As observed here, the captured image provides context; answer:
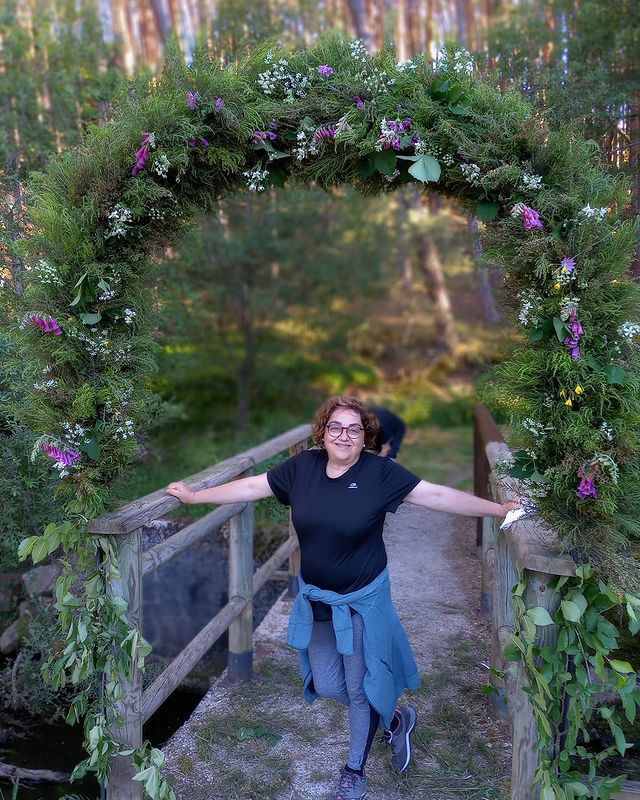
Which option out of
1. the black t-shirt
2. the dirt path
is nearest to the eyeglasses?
the black t-shirt

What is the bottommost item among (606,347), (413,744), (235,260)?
(235,260)

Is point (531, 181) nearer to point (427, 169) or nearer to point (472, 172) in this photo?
point (472, 172)

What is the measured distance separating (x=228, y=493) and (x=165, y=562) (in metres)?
0.46

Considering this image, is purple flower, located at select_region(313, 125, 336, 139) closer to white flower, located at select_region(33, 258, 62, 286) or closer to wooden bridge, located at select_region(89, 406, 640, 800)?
white flower, located at select_region(33, 258, 62, 286)

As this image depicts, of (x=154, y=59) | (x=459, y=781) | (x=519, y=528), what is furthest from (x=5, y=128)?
(x=154, y=59)

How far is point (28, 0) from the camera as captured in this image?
8859 millimetres

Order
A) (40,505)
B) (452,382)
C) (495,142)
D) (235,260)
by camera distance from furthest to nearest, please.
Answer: (452,382) → (235,260) → (40,505) → (495,142)

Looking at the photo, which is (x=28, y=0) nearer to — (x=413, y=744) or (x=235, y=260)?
(x=235, y=260)

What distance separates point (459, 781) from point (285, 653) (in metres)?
1.44

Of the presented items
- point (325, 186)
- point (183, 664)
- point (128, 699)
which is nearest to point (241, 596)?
point (183, 664)

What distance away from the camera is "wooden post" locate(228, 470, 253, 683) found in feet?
12.5

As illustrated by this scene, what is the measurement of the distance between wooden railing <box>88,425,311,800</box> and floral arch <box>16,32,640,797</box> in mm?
95

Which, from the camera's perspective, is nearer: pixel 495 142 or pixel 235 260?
pixel 495 142

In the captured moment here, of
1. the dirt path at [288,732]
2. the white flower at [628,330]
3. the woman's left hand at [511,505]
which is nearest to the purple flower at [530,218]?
the white flower at [628,330]
